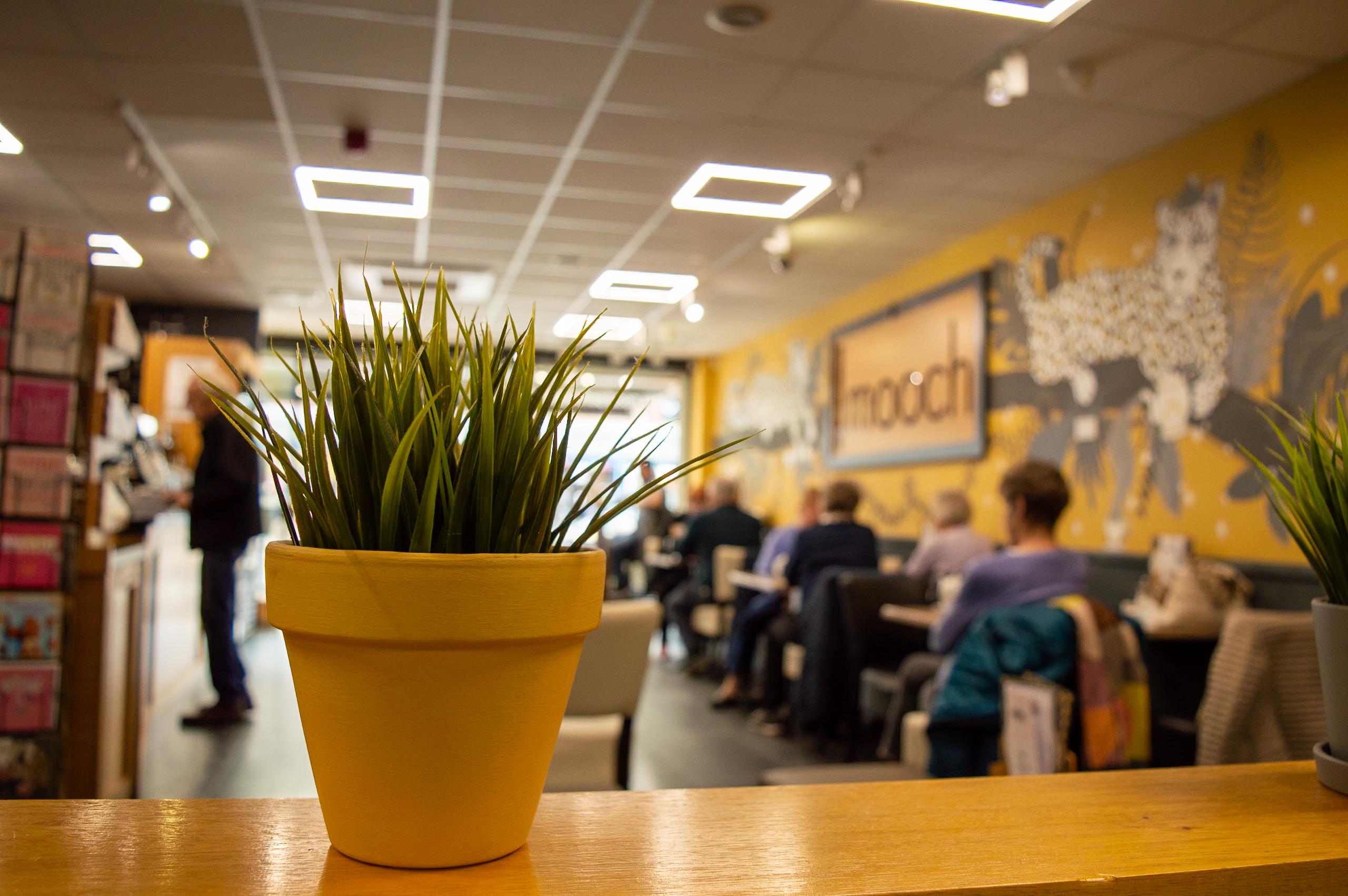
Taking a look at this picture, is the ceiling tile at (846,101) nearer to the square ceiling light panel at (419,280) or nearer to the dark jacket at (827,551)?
the dark jacket at (827,551)

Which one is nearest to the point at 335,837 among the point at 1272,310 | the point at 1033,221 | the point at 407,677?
the point at 407,677

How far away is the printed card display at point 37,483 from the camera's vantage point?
115 inches

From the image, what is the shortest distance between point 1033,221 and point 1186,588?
7.61 feet

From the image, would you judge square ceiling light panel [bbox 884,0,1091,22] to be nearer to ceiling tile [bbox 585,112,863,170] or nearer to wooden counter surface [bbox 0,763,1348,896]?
ceiling tile [bbox 585,112,863,170]

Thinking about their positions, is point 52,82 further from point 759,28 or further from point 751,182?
point 751,182

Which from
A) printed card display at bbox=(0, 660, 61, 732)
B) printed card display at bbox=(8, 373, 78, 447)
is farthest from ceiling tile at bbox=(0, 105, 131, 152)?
printed card display at bbox=(0, 660, 61, 732)

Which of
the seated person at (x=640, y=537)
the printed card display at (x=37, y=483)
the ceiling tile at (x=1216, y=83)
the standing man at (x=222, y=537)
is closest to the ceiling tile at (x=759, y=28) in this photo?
the ceiling tile at (x=1216, y=83)

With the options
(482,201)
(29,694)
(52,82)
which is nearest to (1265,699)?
(29,694)

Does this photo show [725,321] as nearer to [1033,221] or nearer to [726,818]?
[1033,221]

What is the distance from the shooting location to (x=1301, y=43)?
3.39 meters

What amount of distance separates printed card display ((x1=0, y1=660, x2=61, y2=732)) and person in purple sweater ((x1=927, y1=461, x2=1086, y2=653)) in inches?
104

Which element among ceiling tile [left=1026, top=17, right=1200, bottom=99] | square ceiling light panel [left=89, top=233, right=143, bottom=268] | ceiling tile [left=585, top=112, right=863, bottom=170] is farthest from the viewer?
square ceiling light panel [left=89, top=233, right=143, bottom=268]

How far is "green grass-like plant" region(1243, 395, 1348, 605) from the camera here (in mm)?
805

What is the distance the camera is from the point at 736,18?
129 inches
